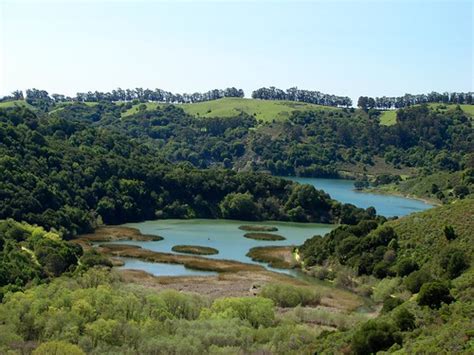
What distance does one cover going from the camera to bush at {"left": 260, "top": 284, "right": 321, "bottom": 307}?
48781mm

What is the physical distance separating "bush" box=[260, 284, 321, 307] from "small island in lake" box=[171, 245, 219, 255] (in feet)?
81.7

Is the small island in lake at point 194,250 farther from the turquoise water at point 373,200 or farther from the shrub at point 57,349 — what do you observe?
the shrub at point 57,349

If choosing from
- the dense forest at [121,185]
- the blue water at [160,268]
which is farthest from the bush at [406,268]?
the dense forest at [121,185]

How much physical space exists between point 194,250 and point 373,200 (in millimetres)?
65777

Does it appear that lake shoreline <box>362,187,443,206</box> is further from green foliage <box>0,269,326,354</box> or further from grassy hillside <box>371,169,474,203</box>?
green foliage <box>0,269,326,354</box>

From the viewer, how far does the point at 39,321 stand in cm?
3503

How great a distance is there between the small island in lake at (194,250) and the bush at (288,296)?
24.9 metres

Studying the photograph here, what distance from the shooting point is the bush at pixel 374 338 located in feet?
103

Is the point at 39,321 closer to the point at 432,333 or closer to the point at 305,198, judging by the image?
the point at 432,333

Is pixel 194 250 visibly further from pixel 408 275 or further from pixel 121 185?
pixel 121 185

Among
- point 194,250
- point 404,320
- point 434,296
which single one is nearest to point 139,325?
point 404,320

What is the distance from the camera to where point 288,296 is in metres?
49.1

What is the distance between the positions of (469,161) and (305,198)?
5505 centimetres

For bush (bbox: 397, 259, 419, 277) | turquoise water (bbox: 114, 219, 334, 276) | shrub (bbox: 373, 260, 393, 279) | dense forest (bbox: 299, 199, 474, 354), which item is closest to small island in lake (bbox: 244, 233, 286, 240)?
turquoise water (bbox: 114, 219, 334, 276)
